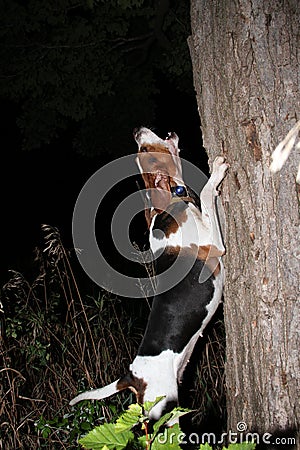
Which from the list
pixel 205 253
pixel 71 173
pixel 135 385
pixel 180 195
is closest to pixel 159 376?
pixel 135 385

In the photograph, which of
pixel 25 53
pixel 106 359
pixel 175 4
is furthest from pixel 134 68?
pixel 106 359

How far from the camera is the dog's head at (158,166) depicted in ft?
10.2

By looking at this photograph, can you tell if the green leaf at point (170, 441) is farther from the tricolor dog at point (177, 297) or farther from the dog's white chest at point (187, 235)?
the dog's white chest at point (187, 235)

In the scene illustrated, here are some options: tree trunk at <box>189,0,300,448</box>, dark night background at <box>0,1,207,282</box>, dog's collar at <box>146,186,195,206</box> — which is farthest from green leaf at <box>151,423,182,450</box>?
dark night background at <box>0,1,207,282</box>

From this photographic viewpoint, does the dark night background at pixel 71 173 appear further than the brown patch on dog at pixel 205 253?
Yes

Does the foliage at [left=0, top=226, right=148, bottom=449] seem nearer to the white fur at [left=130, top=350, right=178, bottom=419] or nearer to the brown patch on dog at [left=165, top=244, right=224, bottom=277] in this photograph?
the white fur at [left=130, top=350, right=178, bottom=419]

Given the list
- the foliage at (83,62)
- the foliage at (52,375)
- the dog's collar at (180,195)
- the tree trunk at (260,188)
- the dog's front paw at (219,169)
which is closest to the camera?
the tree trunk at (260,188)

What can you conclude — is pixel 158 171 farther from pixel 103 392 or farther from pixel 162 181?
pixel 103 392

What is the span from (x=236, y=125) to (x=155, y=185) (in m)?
0.90

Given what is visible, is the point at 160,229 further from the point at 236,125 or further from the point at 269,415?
the point at 269,415

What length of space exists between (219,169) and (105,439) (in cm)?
142

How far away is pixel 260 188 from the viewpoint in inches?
88.3

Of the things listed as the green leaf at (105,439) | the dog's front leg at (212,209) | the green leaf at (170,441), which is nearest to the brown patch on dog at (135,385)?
the dog's front leg at (212,209)

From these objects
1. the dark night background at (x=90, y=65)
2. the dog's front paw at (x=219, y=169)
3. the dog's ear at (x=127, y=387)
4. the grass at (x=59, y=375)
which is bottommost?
the grass at (x=59, y=375)
